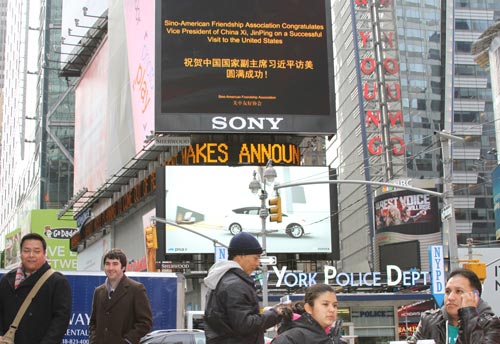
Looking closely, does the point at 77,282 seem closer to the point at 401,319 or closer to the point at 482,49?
the point at 401,319

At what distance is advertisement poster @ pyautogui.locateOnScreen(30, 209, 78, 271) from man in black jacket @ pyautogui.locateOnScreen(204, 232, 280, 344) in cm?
7420

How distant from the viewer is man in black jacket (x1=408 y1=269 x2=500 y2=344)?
515cm

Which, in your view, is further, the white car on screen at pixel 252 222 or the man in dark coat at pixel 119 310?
the white car on screen at pixel 252 222

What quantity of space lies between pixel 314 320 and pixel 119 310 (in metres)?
2.65

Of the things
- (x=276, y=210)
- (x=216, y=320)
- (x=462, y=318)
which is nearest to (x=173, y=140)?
(x=276, y=210)

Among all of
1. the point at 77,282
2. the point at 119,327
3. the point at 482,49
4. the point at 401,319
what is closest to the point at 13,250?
the point at 401,319

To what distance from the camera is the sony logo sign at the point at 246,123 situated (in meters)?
44.3

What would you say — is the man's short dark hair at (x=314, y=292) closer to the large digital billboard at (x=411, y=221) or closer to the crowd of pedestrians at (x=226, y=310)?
the crowd of pedestrians at (x=226, y=310)

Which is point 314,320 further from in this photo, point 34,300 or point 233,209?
point 233,209

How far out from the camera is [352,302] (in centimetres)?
4638

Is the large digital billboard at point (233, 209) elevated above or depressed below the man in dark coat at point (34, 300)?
above

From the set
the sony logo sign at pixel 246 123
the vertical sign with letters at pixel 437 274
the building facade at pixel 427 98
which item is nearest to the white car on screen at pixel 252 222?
the sony logo sign at pixel 246 123

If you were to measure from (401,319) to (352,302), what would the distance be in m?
22.9

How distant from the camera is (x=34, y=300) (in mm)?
7125
